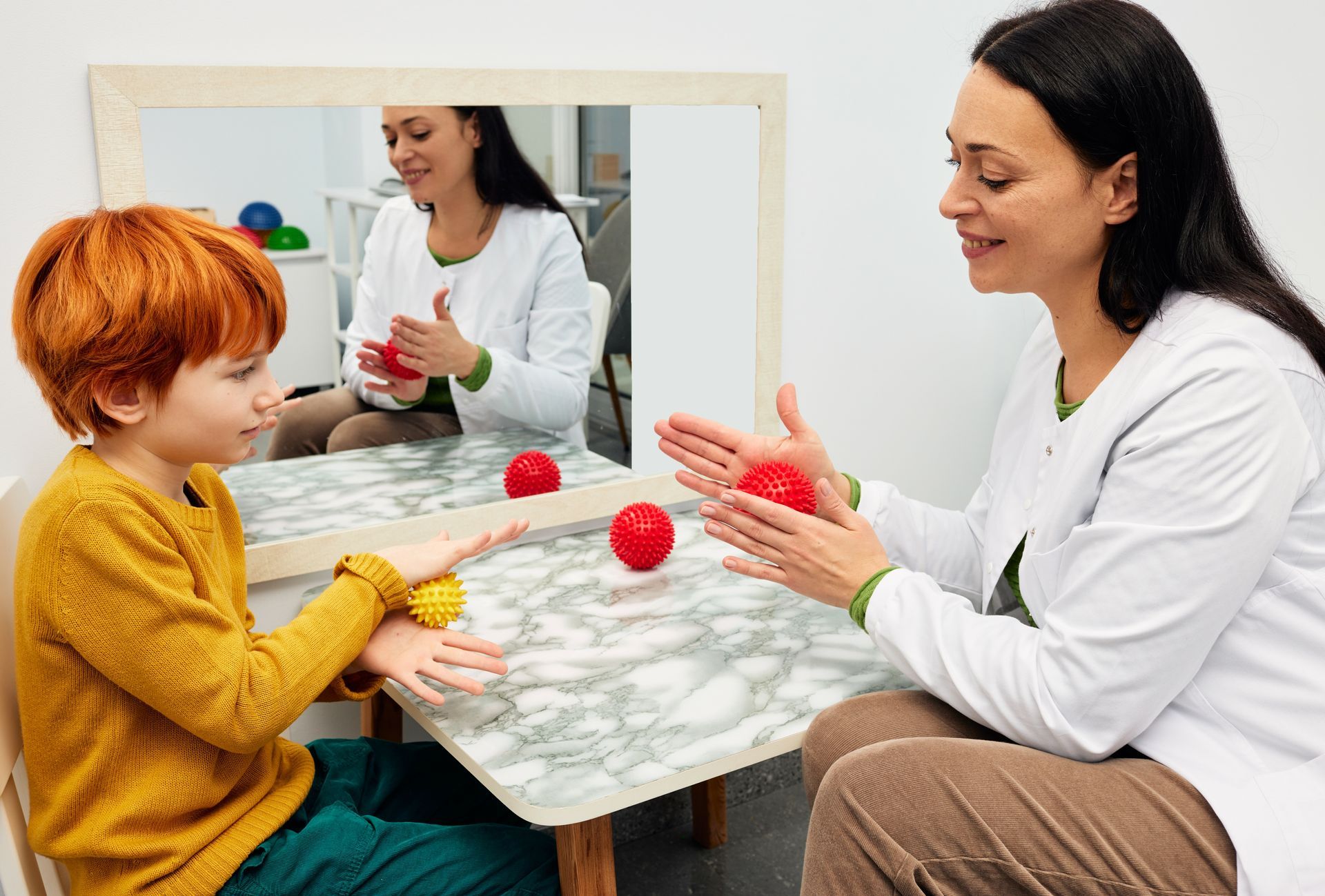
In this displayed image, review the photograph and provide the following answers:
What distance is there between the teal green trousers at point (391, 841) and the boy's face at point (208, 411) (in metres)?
0.37

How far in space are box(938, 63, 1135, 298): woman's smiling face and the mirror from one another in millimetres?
489

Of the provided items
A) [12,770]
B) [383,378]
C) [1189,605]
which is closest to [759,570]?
[1189,605]

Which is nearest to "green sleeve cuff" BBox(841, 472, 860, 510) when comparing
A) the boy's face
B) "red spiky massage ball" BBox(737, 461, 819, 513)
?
"red spiky massage ball" BBox(737, 461, 819, 513)

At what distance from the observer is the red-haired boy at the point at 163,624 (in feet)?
3.12

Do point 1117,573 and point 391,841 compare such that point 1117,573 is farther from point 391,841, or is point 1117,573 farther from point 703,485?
point 391,841

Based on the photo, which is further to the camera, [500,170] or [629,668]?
[500,170]

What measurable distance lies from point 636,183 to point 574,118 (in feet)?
0.43

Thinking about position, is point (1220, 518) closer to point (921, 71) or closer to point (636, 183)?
point (636, 183)

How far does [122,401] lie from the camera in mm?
994

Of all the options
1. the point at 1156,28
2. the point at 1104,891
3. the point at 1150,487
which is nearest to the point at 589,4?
the point at 1156,28

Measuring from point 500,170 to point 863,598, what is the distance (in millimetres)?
704

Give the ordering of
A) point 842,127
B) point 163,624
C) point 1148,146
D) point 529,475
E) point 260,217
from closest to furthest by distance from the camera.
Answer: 1. point 163,624
2. point 1148,146
3. point 260,217
4. point 529,475
5. point 842,127

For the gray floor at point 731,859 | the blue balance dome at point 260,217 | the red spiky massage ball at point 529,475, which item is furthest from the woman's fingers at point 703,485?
the gray floor at point 731,859

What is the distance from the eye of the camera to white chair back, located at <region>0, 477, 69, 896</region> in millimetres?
1016
